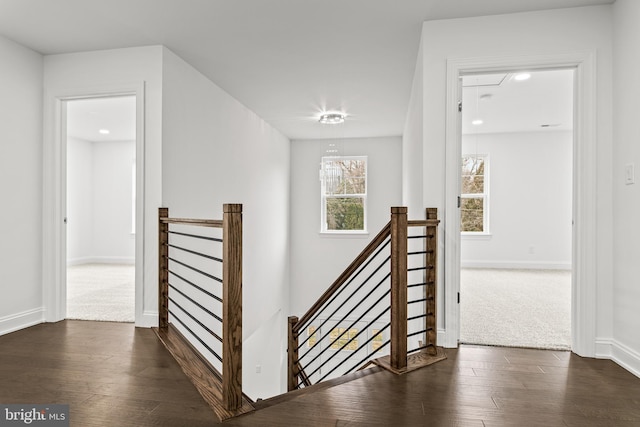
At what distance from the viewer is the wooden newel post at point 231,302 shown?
182 cm

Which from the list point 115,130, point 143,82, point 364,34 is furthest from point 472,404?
point 115,130

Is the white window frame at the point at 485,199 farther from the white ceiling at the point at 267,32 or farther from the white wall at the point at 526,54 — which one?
the white wall at the point at 526,54

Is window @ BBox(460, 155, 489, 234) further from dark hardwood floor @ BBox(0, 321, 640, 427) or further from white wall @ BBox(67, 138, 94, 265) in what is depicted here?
white wall @ BBox(67, 138, 94, 265)

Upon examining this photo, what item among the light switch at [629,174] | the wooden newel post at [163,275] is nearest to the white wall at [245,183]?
the wooden newel post at [163,275]

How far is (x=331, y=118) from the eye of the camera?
5.69m

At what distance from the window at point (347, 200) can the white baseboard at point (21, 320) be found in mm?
4765

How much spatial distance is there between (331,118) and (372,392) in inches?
172

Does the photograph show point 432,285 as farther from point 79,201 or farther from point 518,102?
point 79,201

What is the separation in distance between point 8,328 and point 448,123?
3835 millimetres

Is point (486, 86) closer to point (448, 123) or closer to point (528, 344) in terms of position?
point (448, 123)

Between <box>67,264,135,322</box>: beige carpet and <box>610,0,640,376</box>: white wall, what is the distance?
3.84 meters

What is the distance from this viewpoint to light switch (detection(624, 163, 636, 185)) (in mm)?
2328

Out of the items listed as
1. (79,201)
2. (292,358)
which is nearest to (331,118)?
(292,358)

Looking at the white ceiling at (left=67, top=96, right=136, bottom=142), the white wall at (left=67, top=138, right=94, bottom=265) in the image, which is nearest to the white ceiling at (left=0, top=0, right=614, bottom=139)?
the white ceiling at (left=67, top=96, right=136, bottom=142)
